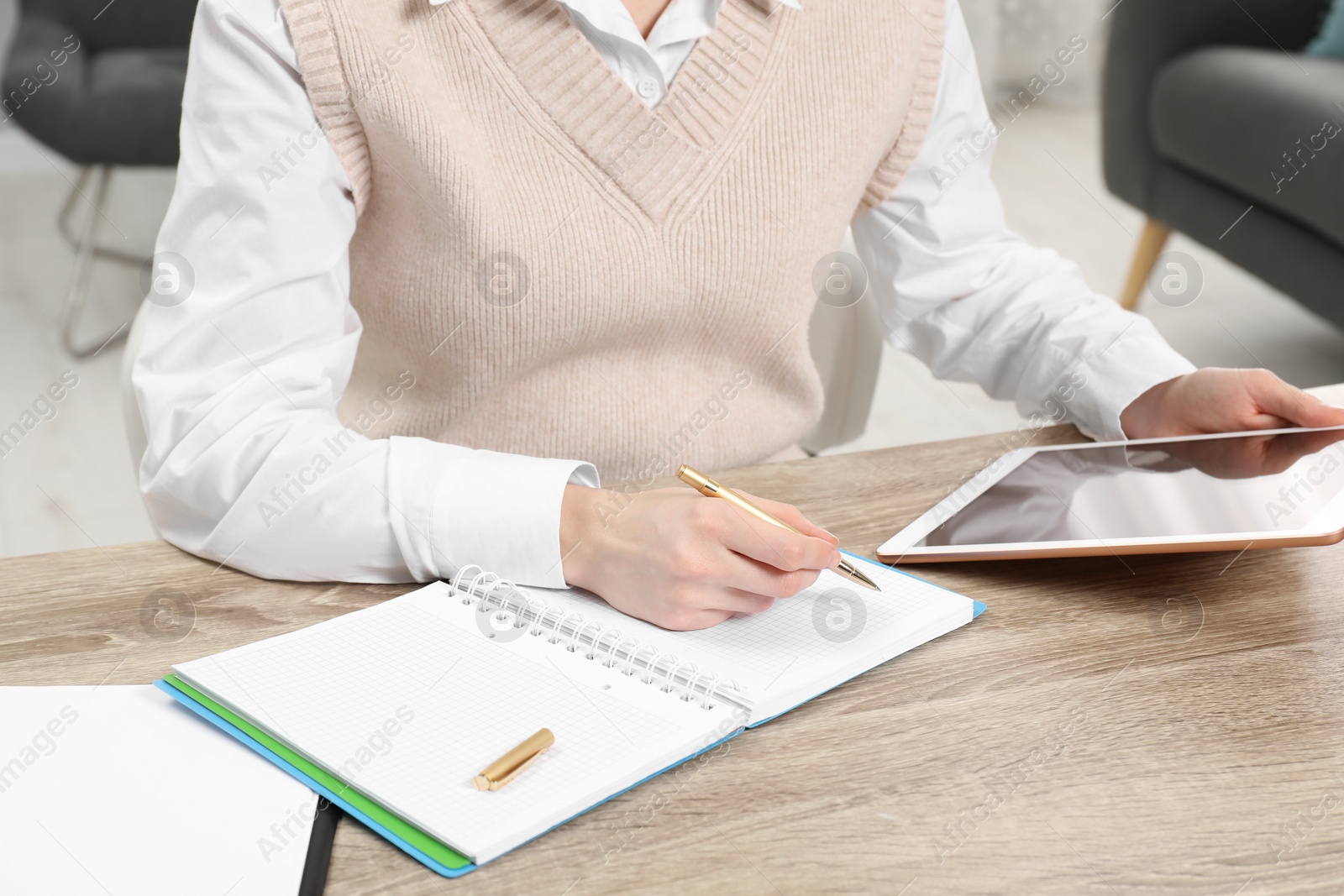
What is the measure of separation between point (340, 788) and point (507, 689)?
0.09 meters

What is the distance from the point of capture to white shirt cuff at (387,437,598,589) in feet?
2.11

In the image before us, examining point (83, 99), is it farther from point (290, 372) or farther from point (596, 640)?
point (596, 640)

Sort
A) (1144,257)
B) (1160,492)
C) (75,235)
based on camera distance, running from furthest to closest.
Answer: (75,235) → (1144,257) → (1160,492)

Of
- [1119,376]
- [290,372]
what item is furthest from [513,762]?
[1119,376]

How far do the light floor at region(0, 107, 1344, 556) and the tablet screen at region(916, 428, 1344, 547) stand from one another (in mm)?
1317

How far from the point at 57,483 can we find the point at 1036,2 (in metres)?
3.71

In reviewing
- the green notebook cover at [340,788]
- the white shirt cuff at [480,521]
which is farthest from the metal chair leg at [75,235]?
the green notebook cover at [340,788]

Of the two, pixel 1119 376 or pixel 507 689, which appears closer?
pixel 507 689

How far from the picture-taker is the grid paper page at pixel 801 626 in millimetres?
567

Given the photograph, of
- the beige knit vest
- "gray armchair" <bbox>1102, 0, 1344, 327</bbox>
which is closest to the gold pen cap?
the beige knit vest

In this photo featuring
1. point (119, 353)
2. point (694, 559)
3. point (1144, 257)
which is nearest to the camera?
point (694, 559)

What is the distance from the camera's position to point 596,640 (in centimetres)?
58

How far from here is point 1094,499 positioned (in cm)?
70

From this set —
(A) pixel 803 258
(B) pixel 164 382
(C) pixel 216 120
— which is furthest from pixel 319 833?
(A) pixel 803 258
